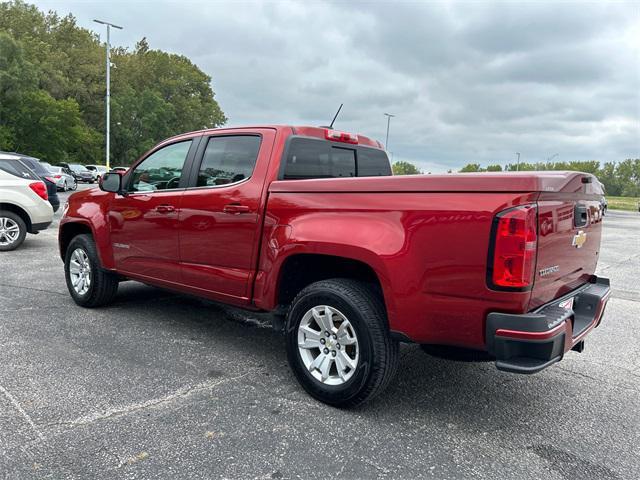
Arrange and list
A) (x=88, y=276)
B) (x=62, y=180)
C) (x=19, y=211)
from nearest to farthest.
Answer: (x=88, y=276)
(x=19, y=211)
(x=62, y=180)

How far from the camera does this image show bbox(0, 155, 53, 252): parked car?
880cm

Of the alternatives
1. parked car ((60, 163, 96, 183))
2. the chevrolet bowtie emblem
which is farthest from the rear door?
Result: parked car ((60, 163, 96, 183))

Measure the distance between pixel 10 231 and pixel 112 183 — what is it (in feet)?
17.0

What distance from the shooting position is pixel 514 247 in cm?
253

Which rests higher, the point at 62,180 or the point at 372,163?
the point at 372,163

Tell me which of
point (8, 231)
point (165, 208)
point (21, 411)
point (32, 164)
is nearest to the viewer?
point (21, 411)

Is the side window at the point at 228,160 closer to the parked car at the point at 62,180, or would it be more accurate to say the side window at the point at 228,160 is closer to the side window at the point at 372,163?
the side window at the point at 372,163

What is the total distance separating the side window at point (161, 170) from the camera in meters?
4.50

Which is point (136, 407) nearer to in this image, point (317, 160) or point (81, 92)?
point (317, 160)

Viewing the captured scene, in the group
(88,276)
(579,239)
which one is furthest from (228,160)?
(579,239)

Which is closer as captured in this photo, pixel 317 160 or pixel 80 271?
pixel 317 160

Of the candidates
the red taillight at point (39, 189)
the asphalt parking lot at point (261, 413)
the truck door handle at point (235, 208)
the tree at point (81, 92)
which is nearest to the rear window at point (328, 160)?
the truck door handle at point (235, 208)

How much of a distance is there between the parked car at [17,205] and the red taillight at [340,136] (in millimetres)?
6983

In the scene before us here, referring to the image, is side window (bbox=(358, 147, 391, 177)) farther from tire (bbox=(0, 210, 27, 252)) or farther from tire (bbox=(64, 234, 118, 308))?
tire (bbox=(0, 210, 27, 252))
